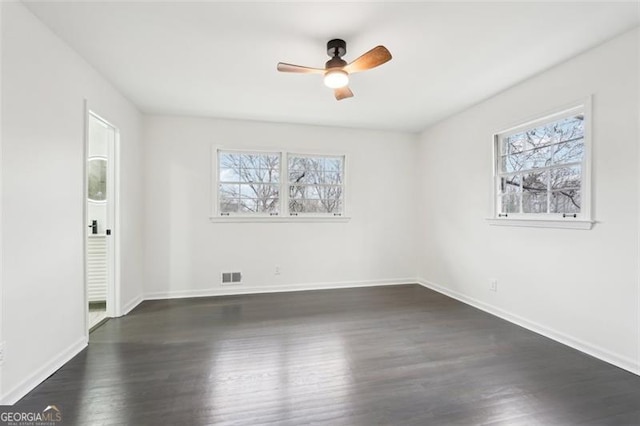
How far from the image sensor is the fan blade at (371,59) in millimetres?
2074

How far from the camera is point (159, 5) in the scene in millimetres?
1996

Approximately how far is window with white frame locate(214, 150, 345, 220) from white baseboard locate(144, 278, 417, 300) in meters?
1.09

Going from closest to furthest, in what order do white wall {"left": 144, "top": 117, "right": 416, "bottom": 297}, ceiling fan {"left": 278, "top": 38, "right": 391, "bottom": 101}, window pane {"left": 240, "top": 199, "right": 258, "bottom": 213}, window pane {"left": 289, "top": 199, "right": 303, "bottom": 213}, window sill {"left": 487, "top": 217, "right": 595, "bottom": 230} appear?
1. ceiling fan {"left": 278, "top": 38, "right": 391, "bottom": 101}
2. window sill {"left": 487, "top": 217, "right": 595, "bottom": 230}
3. white wall {"left": 144, "top": 117, "right": 416, "bottom": 297}
4. window pane {"left": 240, "top": 199, "right": 258, "bottom": 213}
5. window pane {"left": 289, "top": 199, "right": 303, "bottom": 213}

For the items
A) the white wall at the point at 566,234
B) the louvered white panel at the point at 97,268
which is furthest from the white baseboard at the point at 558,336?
the louvered white panel at the point at 97,268

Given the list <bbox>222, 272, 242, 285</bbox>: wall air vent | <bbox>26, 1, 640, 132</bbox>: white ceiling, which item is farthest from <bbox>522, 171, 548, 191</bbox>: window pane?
<bbox>222, 272, 242, 285</bbox>: wall air vent

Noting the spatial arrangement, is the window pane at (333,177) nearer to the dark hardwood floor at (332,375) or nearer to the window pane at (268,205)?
the window pane at (268,205)

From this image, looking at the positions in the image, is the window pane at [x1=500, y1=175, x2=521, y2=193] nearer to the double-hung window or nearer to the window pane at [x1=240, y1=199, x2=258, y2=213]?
the double-hung window

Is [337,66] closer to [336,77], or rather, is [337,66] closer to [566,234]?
[336,77]

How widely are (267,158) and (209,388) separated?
327cm

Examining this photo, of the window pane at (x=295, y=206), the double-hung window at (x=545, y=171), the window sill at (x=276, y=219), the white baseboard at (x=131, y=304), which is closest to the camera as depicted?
the double-hung window at (x=545, y=171)

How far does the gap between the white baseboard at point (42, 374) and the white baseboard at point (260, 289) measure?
1.54 m

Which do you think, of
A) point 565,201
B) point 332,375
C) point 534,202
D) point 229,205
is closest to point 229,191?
point 229,205

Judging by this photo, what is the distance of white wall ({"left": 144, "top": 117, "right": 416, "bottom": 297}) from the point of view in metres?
4.21

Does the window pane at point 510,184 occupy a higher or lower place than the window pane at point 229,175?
lower
